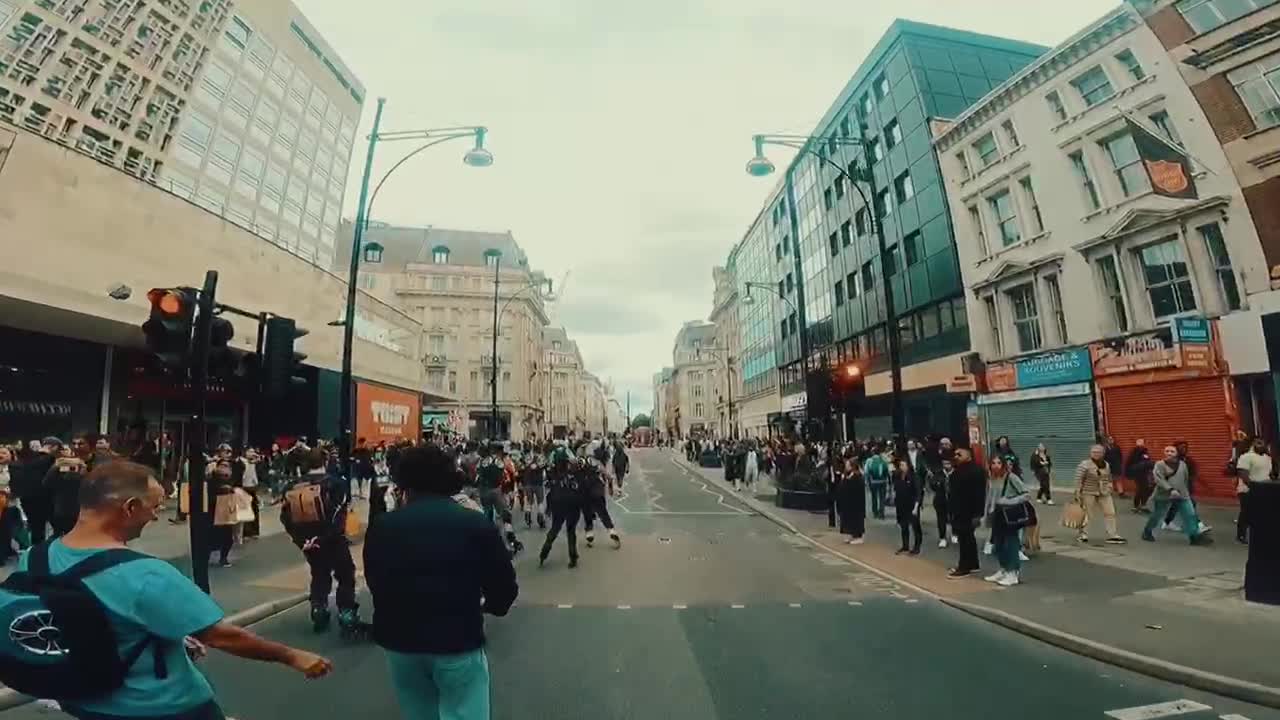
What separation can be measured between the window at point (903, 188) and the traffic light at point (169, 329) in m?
29.5

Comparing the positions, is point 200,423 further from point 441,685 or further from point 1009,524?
point 1009,524

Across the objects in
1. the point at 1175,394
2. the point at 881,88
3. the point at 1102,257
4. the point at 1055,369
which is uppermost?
the point at 881,88

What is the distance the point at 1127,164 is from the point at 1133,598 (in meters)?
16.6

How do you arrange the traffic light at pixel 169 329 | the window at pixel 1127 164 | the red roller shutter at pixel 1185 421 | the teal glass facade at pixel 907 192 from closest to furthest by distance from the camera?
the traffic light at pixel 169 329, the red roller shutter at pixel 1185 421, the window at pixel 1127 164, the teal glass facade at pixel 907 192

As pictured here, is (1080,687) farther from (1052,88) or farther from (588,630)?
(1052,88)

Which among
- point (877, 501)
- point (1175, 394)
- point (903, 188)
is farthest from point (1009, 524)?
point (903, 188)

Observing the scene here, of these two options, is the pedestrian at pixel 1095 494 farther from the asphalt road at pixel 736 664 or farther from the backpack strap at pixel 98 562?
the backpack strap at pixel 98 562

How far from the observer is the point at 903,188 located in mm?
31094

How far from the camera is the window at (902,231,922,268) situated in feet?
98.0

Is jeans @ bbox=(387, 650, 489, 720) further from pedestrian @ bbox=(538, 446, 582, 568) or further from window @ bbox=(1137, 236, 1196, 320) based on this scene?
window @ bbox=(1137, 236, 1196, 320)

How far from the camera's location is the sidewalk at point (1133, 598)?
226 inches

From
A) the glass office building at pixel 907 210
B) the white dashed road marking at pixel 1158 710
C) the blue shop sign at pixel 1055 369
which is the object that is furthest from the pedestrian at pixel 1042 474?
the white dashed road marking at pixel 1158 710

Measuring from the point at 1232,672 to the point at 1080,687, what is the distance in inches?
46.1

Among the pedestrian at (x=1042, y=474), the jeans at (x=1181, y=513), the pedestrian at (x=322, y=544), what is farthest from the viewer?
the pedestrian at (x=1042, y=474)
